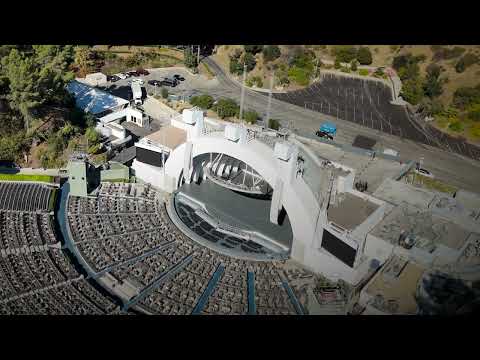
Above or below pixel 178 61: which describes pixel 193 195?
below

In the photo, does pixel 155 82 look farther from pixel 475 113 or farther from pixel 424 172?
pixel 475 113

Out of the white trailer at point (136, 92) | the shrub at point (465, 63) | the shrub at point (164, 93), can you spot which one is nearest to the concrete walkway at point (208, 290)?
the white trailer at point (136, 92)

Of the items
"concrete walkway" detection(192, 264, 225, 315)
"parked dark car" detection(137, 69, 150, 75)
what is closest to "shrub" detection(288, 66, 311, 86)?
"parked dark car" detection(137, 69, 150, 75)

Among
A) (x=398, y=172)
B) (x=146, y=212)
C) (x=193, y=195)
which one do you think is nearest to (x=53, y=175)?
(x=146, y=212)

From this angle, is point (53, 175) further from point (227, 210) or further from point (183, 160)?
point (227, 210)

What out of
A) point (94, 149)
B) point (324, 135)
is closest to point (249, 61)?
point (324, 135)

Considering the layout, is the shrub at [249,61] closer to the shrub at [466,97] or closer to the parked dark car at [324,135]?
the parked dark car at [324,135]

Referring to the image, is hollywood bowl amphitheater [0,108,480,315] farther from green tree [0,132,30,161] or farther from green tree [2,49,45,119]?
green tree [2,49,45,119]
